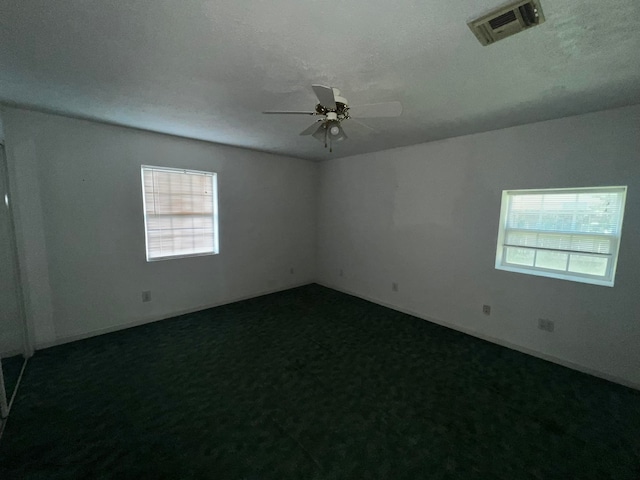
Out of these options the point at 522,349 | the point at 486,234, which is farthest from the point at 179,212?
the point at 522,349

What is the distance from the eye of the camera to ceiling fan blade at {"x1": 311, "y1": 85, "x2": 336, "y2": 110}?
148cm

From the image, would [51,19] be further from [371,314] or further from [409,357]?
[371,314]

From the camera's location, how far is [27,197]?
261 cm

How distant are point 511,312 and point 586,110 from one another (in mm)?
2138

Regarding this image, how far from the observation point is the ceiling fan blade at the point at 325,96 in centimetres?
148

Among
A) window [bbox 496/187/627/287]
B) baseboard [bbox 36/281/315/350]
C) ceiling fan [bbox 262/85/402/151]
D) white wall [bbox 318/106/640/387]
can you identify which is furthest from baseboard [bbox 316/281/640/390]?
ceiling fan [bbox 262/85/402/151]

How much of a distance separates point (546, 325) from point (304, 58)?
3442 mm

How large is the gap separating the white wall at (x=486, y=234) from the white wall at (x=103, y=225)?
2.00m

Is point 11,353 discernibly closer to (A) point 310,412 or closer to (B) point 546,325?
(A) point 310,412

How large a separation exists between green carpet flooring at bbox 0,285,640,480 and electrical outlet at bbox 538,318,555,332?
1.22ft

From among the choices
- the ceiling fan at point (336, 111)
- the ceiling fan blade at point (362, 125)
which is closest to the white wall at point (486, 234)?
the ceiling fan blade at point (362, 125)

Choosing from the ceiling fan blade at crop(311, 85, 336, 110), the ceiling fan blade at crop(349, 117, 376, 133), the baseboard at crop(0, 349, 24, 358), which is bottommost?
the baseboard at crop(0, 349, 24, 358)

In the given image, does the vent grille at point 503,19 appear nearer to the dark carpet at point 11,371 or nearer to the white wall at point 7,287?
the white wall at point 7,287

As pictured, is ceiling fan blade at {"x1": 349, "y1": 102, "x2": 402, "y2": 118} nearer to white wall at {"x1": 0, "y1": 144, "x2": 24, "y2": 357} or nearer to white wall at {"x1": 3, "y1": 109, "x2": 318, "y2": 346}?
white wall at {"x1": 3, "y1": 109, "x2": 318, "y2": 346}
